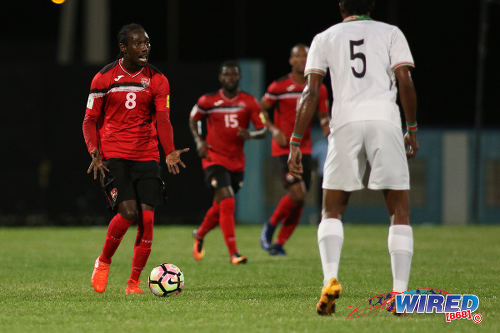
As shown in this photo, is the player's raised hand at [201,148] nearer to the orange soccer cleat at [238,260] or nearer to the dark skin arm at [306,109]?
the orange soccer cleat at [238,260]

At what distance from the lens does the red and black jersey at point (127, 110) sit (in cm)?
820

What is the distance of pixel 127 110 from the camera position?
8.28 meters

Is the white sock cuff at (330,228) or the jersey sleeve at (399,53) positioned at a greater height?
the jersey sleeve at (399,53)

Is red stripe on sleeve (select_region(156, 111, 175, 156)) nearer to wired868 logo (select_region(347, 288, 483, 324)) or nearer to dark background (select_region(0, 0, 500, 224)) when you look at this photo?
wired868 logo (select_region(347, 288, 483, 324))

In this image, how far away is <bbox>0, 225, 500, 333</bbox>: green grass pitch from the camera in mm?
6379

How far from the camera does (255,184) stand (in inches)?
819

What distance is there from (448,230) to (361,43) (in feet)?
42.0

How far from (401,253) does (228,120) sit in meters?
5.95

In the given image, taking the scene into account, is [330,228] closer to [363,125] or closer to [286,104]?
[363,125]

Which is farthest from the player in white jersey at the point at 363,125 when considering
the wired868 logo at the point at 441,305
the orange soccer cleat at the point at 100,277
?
the orange soccer cleat at the point at 100,277

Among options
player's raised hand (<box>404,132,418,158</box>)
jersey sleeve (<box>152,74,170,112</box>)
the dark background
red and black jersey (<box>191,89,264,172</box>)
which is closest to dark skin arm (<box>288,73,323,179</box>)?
player's raised hand (<box>404,132,418,158</box>)

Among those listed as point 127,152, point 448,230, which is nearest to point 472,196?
point 448,230

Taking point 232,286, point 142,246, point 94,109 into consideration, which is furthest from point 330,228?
point 94,109

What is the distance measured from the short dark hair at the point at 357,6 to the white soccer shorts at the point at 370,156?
859 mm
